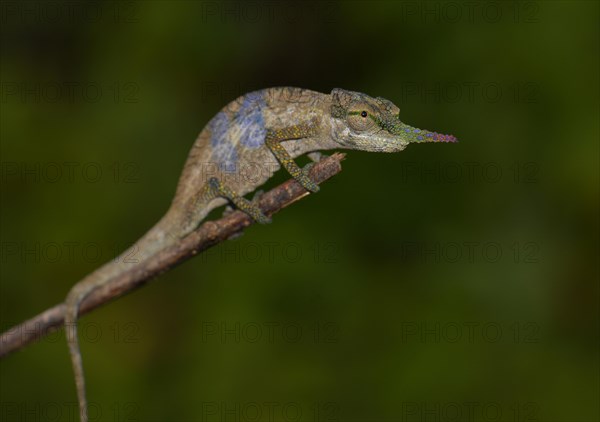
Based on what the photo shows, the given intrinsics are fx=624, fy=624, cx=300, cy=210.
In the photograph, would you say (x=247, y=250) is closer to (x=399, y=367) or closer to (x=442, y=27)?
(x=399, y=367)

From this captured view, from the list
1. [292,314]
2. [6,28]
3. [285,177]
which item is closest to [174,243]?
[292,314]

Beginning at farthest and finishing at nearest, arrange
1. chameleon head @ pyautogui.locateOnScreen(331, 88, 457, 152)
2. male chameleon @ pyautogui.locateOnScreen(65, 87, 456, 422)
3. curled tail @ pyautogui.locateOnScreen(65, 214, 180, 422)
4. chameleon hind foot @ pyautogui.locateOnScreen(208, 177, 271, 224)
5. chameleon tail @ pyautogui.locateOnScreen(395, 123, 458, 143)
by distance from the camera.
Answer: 1. curled tail @ pyautogui.locateOnScreen(65, 214, 180, 422)
2. chameleon hind foot @ pyautogui.locateOnScreen(208, 177, 271, 224)
3. male chameleon @ pyautogui.locateOnScreen(65, 87, 456, 422)
4. chameleon head @ pyautogui.locateOnScreen(331, 88, 457, 152)
5. chameleon tail @ pyautogui.locateOnScreen(395, 123, 458, 143)

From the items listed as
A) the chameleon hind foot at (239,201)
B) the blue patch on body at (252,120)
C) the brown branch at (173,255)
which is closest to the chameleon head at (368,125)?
the brown branch at (173,255)

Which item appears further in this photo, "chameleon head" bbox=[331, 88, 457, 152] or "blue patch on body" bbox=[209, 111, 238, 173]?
"blue patch on body" bbox=[209, 111, 238, 173]

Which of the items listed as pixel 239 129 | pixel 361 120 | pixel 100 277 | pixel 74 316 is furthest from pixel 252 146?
pixel 74 316

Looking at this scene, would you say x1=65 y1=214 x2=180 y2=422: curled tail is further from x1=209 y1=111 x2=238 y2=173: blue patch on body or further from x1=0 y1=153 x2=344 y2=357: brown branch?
x1=209 y1=111 x2=238 y2=173: blue patch on body

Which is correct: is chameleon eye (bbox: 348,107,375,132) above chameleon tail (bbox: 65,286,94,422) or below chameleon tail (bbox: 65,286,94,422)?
above

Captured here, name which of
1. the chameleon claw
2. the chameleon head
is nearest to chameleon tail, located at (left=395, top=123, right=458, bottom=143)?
the chameleon head
